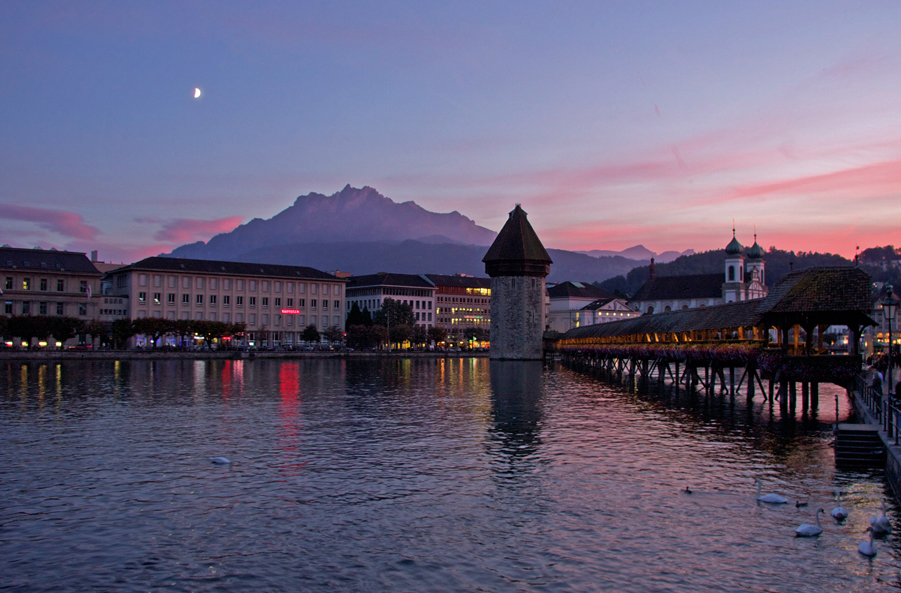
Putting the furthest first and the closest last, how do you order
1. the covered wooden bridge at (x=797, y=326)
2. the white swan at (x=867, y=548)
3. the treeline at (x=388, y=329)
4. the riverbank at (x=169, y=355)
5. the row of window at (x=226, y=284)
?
the treeline at (x=388, y=329), the row of window at (x=226, y=284), the riverbank at (x=169, y=355), the covered wooden bridge at (x=797, y=326), the white swan at (x=867, y=548)

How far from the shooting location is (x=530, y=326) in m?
139

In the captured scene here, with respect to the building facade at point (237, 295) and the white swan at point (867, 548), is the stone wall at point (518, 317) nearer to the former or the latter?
the building facade at point (237, 295)

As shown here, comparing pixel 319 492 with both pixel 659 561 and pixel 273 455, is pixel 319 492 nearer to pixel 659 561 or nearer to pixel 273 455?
pixel 273 455

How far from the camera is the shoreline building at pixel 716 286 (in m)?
164

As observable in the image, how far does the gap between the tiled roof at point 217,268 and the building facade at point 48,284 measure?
53.3 ft

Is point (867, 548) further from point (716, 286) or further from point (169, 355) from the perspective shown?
point (716, 286)

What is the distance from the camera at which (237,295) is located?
488 ft

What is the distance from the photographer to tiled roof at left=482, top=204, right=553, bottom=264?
13700cm

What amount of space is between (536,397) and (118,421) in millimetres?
26200

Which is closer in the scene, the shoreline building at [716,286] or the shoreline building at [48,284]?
the shoreline building at [48,284]

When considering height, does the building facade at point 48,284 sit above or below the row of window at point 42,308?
above

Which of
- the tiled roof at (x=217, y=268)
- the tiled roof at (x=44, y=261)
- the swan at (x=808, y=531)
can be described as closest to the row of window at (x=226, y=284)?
the tiled roof at (x=217, y=268)

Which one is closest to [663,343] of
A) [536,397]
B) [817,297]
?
[536,397]

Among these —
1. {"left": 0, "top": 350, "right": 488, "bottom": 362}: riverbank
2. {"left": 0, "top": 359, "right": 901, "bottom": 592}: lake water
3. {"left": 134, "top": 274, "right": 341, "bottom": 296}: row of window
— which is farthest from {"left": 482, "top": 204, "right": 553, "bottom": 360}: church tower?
{"left": 0, "top": 359, "right": 901, "bottom": 592}: lake water
